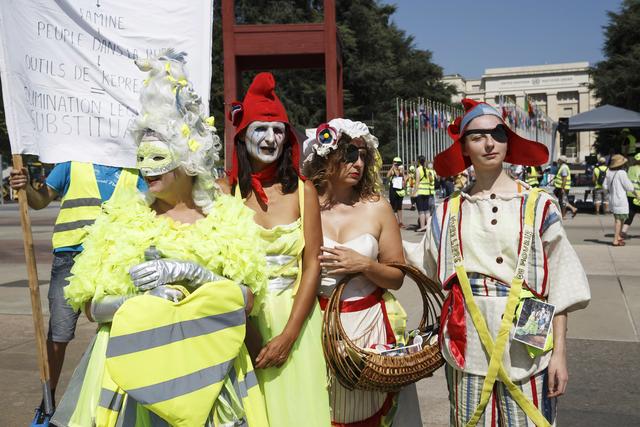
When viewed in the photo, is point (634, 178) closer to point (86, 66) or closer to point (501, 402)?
point (501, 402)

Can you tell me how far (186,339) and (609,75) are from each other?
1881 inches

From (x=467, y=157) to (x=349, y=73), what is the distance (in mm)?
38666

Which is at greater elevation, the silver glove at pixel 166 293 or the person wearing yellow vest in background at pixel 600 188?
the person wearing yellow vest in background at pixel 600 188

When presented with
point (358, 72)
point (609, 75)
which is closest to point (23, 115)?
point (358, 72)

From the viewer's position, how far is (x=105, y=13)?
3402 millimetres

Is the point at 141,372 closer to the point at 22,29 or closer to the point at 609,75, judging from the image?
the point at 22,29

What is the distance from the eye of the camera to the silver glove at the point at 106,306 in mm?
2175

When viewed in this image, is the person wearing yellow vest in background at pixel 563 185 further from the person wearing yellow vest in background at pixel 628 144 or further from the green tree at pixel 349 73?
the green tree at pixel 349 73

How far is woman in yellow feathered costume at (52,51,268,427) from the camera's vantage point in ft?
6.76

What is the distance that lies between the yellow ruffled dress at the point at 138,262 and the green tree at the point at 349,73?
33.2m

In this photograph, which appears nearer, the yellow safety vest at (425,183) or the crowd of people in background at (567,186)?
the crowd of people in background at (567,186)

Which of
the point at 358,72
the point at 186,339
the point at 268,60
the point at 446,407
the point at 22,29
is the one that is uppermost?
the point at 358,72

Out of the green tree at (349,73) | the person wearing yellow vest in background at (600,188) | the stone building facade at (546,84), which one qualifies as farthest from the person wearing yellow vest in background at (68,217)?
the stone building facade at (546,84)

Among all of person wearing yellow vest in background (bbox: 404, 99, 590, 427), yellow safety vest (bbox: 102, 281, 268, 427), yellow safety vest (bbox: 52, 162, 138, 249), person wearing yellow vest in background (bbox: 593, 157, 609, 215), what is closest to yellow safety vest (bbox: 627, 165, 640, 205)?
person wearing yellow vest in background (bbox: 593, 157, 609, 215)
